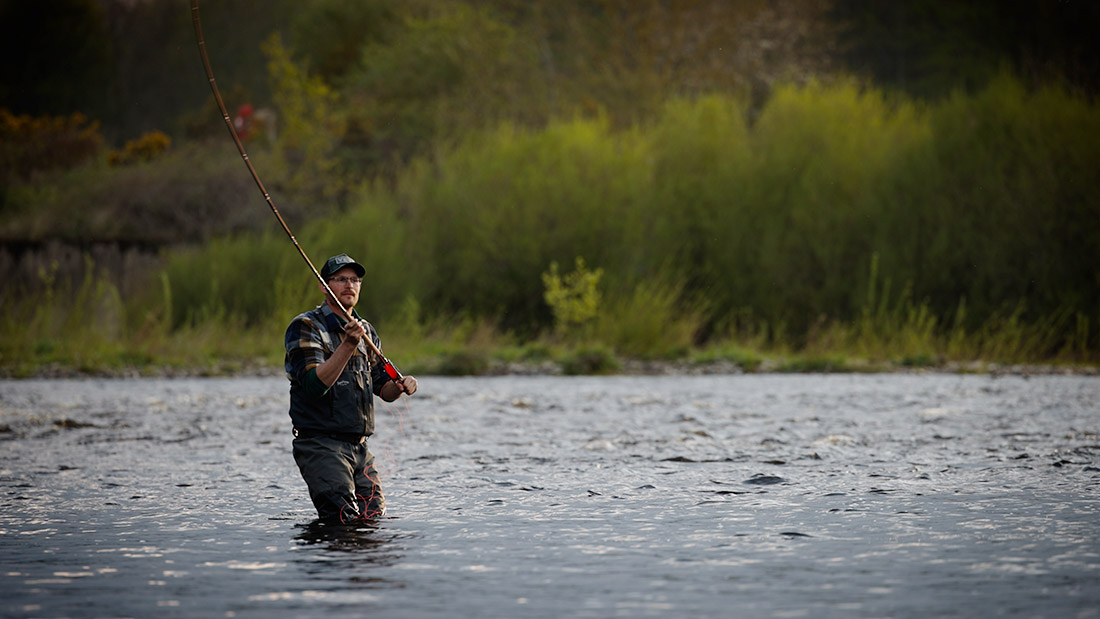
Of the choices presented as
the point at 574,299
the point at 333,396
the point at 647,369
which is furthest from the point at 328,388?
the point at 574,299

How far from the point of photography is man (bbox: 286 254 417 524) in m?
7.20

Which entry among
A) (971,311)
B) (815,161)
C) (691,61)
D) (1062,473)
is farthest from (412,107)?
(1062,473)

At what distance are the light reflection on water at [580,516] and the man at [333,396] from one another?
0.29 metres

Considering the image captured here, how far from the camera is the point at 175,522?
25.8 ft

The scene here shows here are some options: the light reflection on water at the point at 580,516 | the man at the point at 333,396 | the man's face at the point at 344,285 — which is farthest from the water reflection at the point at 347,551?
the man's face at the point at 344,285

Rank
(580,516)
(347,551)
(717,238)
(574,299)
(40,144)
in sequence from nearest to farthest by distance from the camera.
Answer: (347,551)
(580,516)
(574,299)
(717,238)
(40,144)

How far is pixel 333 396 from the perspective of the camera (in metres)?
7.30

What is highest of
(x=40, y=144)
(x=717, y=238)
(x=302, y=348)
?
(x=40, y=144)

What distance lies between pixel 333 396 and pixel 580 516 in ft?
5.36

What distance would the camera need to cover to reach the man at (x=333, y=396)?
7203 mm

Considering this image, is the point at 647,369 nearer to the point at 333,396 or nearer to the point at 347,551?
the point at 333,396

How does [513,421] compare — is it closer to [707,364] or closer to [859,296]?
[707,364]

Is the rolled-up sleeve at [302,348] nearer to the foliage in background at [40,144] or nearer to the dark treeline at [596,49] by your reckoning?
the dark treeline at [596,49]

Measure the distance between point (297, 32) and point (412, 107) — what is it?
12467 millimetres
